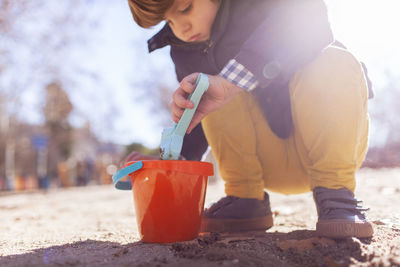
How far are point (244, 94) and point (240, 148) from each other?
24 cm

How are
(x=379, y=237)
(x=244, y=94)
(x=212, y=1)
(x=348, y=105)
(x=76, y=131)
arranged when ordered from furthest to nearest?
(x=76, y=131), (x=244, y=94), (x=212, y=1), (x=348, y=105), (x=379, y=237)

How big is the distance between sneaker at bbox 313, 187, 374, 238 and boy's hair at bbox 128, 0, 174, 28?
2.88 feet

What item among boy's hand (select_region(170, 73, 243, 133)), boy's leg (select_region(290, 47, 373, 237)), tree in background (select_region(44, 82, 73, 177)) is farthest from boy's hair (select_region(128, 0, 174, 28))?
tree in background (select_region(44, 82, 73, 177))

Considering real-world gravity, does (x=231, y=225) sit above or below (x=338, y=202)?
below

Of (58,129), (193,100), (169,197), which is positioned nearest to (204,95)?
(193,100)

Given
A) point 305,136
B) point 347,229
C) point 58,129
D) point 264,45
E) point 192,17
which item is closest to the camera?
point 347,229

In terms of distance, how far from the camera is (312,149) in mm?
1218

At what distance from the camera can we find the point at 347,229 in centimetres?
98

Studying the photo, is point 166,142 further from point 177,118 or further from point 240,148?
point 240,148

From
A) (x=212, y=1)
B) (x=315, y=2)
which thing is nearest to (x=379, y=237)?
(x=315, y=2)

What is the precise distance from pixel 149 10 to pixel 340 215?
1.01 metres

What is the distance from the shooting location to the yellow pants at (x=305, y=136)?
1136 millimetres

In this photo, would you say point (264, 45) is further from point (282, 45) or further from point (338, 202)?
point (338, 202)

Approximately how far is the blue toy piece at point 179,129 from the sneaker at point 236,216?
14.5 inches
